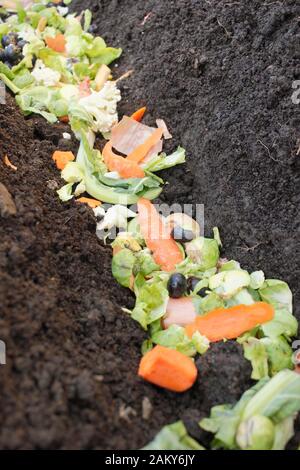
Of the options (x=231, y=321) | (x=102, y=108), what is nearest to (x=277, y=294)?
(x=231, y=321)

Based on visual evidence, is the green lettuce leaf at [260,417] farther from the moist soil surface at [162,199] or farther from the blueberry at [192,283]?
the blueberry at [192,283]

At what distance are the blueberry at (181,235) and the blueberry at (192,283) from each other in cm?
30

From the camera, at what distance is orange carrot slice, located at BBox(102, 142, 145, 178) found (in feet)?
14.0

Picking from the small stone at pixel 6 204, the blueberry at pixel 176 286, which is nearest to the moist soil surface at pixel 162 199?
the small stone at pixel 6 204

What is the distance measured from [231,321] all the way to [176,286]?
0.37 meters

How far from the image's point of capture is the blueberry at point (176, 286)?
352 centimetres

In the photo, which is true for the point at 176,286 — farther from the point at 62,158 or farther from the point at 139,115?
the point at 139,115

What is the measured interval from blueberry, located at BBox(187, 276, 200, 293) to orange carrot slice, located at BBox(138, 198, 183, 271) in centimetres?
15

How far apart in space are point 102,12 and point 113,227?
259cm

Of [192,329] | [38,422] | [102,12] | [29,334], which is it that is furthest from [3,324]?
[102,12]

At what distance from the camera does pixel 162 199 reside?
422 centimetres

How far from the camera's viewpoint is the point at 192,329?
3359mm

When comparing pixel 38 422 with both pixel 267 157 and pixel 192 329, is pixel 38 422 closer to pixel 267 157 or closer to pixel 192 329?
pixel 192 329

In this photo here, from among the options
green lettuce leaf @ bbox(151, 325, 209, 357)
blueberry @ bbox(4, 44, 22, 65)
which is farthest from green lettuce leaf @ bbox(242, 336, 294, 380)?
blueberry @ bbox(4, 44, 22, 65)
